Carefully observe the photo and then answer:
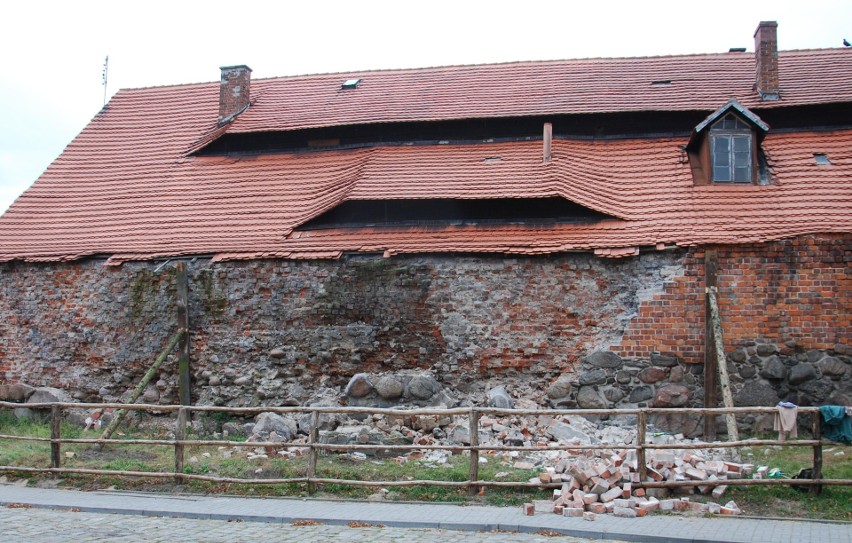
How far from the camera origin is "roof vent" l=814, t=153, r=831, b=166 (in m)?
15.7

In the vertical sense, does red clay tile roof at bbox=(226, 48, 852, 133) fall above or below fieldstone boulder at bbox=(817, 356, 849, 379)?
above

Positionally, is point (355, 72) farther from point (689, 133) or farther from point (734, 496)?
point (734, 496)

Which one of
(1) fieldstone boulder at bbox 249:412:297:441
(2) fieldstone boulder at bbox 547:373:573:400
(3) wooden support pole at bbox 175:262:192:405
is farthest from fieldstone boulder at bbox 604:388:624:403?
(3) wooden support pole at bbox 175:262:192:405

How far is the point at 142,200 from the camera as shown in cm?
1809

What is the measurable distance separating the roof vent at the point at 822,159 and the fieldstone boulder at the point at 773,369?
4284mm

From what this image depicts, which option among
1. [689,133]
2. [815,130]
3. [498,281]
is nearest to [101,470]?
[498,281]

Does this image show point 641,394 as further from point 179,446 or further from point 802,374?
point 179,446

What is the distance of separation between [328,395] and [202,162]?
705 cm

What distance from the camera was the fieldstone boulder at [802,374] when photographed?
13562mm

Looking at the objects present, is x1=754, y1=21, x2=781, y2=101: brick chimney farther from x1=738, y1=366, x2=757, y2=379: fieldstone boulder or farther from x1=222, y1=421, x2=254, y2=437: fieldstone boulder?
x1=222, y1=421, x2=254, y2=437: fieldstone boulder

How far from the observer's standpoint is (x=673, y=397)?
45.2 feet

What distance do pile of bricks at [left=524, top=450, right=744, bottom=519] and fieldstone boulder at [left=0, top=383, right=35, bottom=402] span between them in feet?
36.2

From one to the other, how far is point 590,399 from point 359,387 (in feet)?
12.6

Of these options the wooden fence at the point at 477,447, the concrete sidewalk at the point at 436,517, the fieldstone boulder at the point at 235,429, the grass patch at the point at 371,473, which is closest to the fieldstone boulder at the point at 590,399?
the grass patch at the point at 371,473
